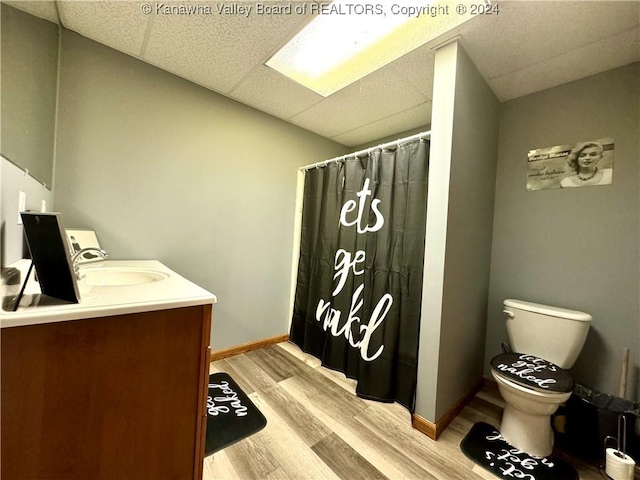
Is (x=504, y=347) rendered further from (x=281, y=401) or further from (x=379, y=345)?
(x=281, y=401)

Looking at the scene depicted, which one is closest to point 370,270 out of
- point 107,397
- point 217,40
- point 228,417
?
point 228,417

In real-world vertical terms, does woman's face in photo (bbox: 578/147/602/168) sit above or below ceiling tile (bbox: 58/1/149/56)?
below

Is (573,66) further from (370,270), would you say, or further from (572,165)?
(370,270)

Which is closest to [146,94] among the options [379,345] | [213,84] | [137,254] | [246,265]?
[213,84]

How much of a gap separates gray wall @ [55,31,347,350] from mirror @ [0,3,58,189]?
0.16 meters

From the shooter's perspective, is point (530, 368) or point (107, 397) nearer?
point (107, 397)

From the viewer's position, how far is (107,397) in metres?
0.72

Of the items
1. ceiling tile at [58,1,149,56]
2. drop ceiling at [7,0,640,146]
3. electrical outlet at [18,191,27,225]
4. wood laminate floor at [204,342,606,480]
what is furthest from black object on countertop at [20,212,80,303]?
ceiling tile at [58,1,149,56]

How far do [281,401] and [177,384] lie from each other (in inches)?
37.7

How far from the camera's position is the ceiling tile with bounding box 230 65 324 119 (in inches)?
68.6

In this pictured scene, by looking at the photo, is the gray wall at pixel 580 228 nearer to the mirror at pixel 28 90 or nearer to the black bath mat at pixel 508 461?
the black bath mat at pixel 508 461

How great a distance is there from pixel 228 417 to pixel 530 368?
175 centimetres

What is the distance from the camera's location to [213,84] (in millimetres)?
1866

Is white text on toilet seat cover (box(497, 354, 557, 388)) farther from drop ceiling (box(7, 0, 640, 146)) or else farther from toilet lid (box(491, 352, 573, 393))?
drop ceiling (box(7, 0, 640, 146))
